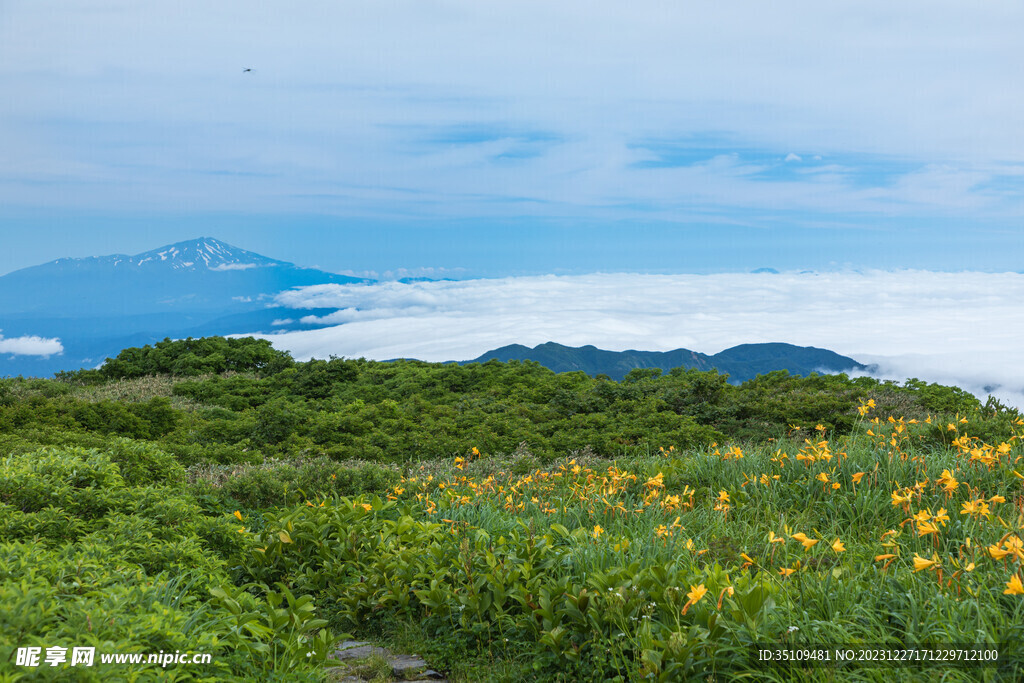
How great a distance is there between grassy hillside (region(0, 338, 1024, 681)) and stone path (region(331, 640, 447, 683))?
0.08 m

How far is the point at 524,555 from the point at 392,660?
38.9 inches

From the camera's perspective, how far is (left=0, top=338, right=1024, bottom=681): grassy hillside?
10.3ft

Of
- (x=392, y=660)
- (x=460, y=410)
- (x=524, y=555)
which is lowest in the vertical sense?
(x=392, y=660)

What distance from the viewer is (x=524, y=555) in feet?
14.4

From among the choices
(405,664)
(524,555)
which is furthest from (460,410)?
(405,664)

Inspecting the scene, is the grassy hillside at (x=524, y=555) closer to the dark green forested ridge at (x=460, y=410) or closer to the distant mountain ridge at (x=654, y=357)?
the dark green forested ridge at (x=460, y=410)

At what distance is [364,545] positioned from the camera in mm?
4969

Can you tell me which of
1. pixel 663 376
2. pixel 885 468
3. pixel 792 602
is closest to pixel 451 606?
pixel 792 602

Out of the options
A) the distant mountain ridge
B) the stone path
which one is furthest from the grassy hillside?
the distant mountain ridge

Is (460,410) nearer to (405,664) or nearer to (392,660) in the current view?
(392,660)

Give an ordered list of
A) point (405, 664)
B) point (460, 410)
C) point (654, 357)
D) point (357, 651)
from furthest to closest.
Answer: point (654, 357)
point (460, 410)
point (357, 651)
point (405, 664)

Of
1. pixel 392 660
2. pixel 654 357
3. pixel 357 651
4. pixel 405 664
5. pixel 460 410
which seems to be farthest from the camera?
pixel 654 357

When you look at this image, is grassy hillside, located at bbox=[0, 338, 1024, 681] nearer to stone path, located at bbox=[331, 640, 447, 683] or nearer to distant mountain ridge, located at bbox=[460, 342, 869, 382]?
stone path, located at bbox=[331, 640, 447, 683]

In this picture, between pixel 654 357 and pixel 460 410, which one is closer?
pixel 460 410
